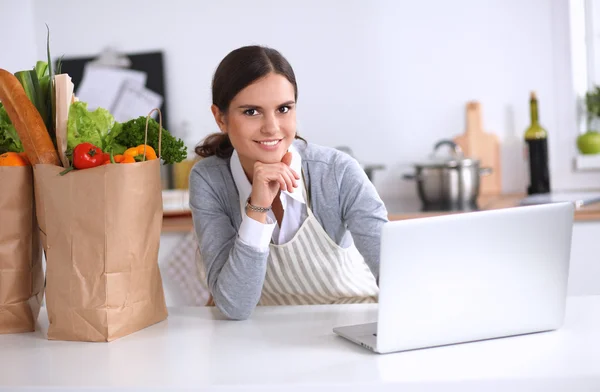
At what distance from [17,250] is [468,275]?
2.72ft

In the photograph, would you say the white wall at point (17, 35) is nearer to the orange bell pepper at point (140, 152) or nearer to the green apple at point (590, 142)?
the orange bell pepper at point (140, 152)

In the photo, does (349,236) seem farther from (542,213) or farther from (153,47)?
(153,47)

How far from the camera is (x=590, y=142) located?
3.21m

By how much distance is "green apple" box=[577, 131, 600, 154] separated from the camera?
3.21 metres

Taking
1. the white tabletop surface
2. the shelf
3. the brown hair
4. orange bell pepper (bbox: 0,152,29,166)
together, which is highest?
the brown hair

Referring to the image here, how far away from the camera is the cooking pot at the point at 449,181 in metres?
2.95

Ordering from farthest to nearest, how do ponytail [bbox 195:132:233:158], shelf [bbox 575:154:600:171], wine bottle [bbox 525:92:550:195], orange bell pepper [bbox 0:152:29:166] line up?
shelf [bbox 575:154:600:171] → wine bottle [bbox 525:92:550:195] → ponytail [bbox 195:132:233:158] → orange bell pepper [bbox 0:152:29:166]

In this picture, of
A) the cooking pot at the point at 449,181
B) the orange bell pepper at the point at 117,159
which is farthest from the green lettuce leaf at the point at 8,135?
the cooking pot at the point at 449,181

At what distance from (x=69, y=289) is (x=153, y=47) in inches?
85.8

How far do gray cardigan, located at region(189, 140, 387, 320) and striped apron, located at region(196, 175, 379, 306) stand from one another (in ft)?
0.12

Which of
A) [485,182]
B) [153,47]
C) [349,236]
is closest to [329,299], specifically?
[349,236]

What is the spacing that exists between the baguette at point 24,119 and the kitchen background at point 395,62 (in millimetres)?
1909

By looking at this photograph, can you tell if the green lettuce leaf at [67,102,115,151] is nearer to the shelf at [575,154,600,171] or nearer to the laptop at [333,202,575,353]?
Answer: the laptop at [333,202,575,353]

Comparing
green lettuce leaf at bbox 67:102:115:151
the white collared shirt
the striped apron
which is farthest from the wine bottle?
green lettuce leaf at bbox 67:102:115:151
